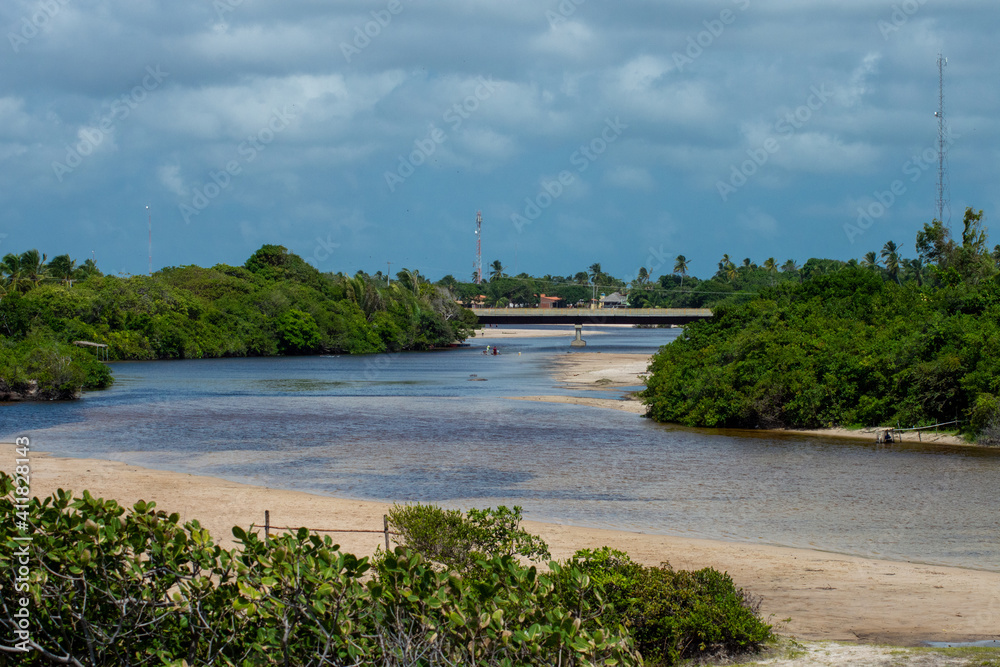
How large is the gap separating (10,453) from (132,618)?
84.5 feet

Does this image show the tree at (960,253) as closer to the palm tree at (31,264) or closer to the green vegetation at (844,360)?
the green vegetation at (844,360)

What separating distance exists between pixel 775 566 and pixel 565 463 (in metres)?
14.4

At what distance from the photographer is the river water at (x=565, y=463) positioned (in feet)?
69.9

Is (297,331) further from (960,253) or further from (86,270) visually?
(960,253)

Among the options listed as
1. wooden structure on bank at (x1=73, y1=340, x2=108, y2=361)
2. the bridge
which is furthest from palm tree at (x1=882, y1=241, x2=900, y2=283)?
wooden structure on bank at (x1=73, y1=340, x2=108, y2=361)

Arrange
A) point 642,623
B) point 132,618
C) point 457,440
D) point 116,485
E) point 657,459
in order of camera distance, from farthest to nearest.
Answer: point 457,440, point 657,459, point 116,485, point 642,623, point 132,618

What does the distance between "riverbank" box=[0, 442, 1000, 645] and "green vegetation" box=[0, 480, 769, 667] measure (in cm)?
632

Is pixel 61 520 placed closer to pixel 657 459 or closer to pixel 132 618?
pixel 132 618

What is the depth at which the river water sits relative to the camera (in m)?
21.3

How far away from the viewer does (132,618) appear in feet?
24.5

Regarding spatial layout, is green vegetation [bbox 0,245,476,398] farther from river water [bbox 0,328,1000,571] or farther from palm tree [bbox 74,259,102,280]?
river water [bbox 0,328,1000,571]

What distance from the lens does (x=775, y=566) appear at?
16.4 metres

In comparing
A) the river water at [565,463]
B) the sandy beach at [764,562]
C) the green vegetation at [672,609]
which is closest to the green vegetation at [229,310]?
the river water at [565,463]

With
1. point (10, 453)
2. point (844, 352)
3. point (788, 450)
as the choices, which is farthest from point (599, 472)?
point (10, 453)
